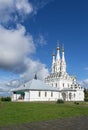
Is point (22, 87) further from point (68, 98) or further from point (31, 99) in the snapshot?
point (68, 98)

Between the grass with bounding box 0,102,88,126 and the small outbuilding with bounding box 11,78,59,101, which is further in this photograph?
the small outbuilding with bounding box 11,78,59,101

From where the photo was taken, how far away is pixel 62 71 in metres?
97.4

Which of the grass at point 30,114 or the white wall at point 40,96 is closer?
the grass at point 30,114

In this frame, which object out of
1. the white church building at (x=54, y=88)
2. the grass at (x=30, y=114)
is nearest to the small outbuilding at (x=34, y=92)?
the white church building at (x=54, y=88)

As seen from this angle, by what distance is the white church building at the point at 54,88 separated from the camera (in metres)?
72.1

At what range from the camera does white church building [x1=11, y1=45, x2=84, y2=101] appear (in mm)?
72125

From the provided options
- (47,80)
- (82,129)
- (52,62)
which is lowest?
(82,129)

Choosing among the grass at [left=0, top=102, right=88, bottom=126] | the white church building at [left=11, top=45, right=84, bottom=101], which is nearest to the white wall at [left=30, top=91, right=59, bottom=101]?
the white church building at [left=11, top=45, right=84, bottom=101]

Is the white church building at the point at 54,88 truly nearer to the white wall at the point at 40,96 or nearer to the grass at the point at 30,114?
the white wall at the point at 40,96

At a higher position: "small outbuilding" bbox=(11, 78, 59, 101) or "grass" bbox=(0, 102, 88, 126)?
"small outbuilding" bbox=(11, 78, 59, 101)

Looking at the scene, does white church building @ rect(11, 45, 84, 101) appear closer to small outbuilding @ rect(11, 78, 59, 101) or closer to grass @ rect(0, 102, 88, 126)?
small outbuilding @ rect(11, 78, 59, 101)

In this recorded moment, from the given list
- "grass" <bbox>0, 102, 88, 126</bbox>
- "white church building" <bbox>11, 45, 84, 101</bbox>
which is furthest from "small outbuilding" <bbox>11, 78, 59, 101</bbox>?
"grass" <bbox>0, 102, 88, 126</bbox>

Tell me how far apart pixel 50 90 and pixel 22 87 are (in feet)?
28.9

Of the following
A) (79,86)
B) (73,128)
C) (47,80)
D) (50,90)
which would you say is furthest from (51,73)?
(73,128)
